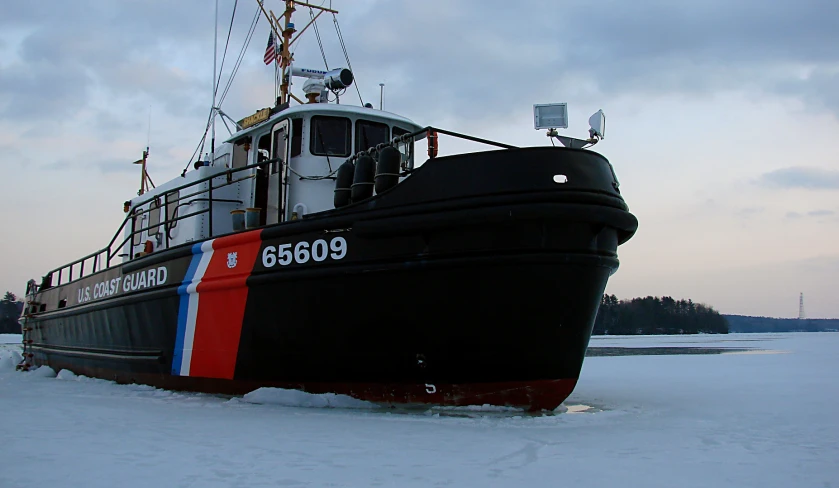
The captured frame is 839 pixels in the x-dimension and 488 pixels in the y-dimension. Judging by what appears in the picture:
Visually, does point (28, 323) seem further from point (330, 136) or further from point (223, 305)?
point (330, 136)

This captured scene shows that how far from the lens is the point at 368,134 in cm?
659

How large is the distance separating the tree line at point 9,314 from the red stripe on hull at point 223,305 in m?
48.0

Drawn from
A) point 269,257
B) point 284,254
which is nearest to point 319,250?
point 284,254

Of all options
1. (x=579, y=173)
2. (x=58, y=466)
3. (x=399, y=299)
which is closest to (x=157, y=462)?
(x=58, y=466)

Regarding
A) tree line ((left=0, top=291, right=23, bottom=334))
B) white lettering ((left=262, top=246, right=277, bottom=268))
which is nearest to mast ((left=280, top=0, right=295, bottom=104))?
white lettering ((left=262, top=246, right=277, bottom=268))

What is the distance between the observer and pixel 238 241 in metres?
5.79

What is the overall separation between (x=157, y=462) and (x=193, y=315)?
11.0ft

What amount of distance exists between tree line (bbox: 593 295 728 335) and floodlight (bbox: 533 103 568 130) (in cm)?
6445

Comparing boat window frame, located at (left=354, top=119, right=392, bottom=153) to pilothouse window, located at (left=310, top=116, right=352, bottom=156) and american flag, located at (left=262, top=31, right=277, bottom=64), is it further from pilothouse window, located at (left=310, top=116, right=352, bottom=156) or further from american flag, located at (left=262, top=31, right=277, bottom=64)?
american flag, located at (left=262, top=31, right=277, bottom=64)

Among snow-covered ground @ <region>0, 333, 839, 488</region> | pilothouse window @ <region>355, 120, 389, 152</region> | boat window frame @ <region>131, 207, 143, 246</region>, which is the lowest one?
snow-covered ground @ <region>0, 333, 839, 488</region>

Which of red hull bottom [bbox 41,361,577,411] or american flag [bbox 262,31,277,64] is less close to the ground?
american flag [bbox 262,31,277,64]

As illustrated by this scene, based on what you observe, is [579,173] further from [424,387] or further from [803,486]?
[803,486]

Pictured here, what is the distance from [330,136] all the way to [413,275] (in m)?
2.26

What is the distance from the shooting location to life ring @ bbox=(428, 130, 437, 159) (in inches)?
199
